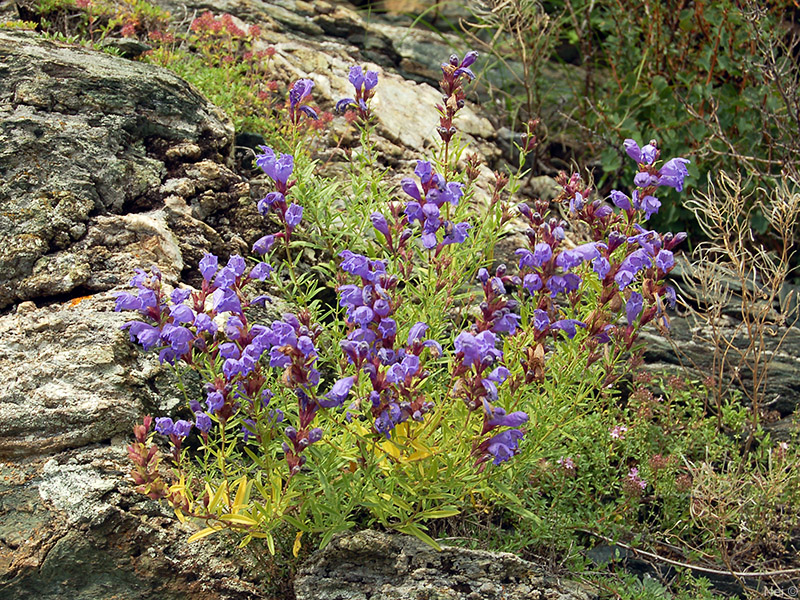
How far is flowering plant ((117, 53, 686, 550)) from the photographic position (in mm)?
2938

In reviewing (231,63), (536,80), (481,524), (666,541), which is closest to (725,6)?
(536,80)

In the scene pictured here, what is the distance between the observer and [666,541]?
4164 mm

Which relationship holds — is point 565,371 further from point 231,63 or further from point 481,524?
point 231,63

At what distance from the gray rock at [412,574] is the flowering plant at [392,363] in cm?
Answer: 14

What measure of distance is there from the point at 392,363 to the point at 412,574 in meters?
1.01

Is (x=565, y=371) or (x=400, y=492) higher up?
(x=565, y=371)

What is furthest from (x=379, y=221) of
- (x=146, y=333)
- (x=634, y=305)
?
(x=634, y=305)

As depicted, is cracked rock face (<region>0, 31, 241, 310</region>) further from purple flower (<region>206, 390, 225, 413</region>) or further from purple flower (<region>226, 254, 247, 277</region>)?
purple flower (<region>206, 390, 225, 413</region>)

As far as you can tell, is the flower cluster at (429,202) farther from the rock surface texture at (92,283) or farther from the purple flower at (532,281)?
the rock surface texture at (92,283)

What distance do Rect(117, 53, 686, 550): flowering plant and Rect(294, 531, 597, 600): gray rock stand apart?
14 cm

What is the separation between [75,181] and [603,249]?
9.80 feet

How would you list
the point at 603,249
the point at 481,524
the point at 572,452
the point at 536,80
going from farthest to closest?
the point at 536,80 < the point at 572,452 < the point at 481,524 < the point at 603,249

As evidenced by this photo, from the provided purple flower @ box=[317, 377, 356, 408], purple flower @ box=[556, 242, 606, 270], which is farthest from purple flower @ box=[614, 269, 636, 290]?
purple flower @ box=[317, 377, 356, 408]

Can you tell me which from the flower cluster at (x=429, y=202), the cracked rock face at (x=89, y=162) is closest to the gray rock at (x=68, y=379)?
the cracked rock face at (x=89, y=162)
